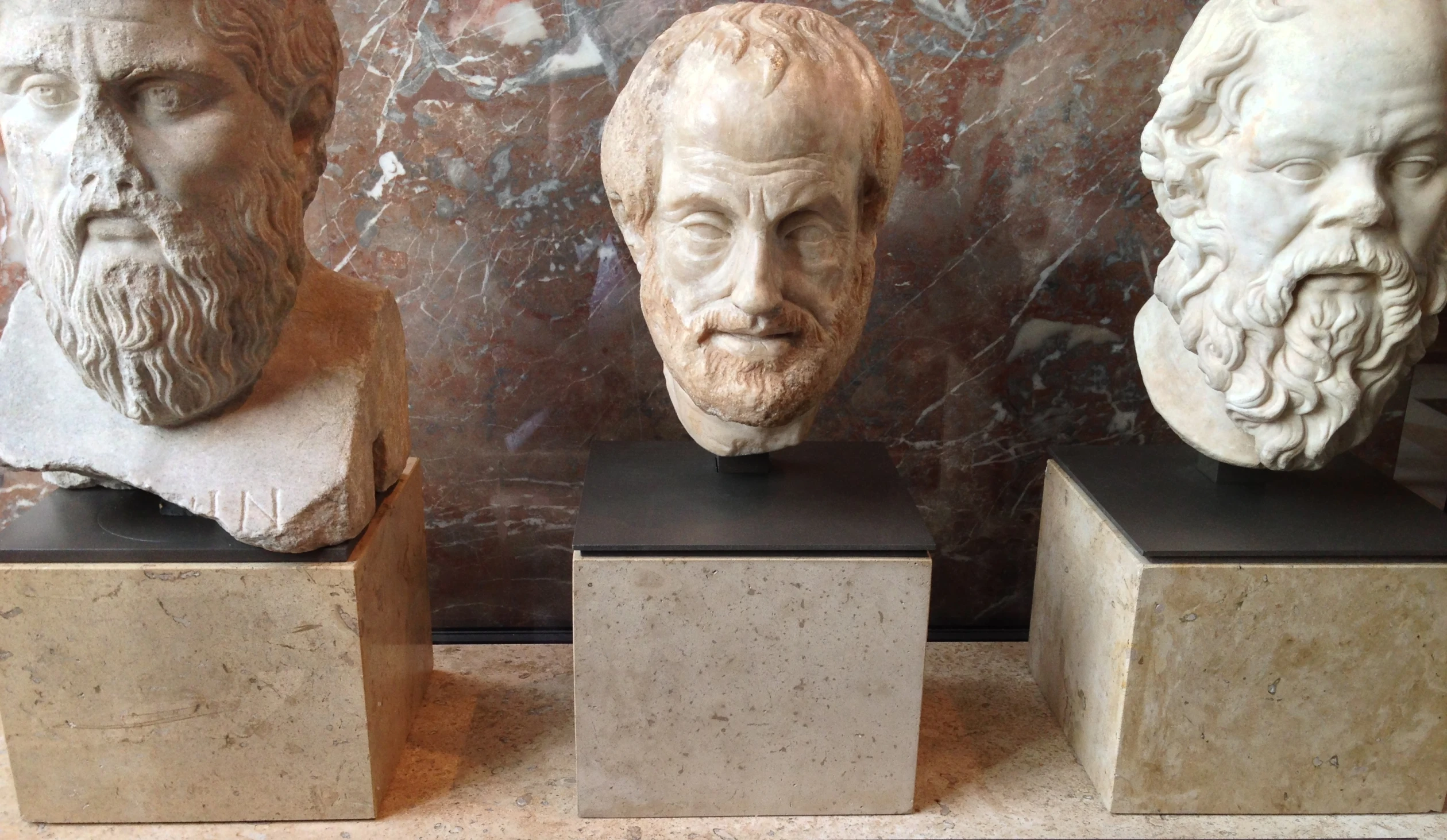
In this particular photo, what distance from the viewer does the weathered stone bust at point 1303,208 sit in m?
2.23

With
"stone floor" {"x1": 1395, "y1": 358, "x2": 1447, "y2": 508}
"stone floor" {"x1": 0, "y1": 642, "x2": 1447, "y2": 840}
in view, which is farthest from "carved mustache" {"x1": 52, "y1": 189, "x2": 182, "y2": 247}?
"stone floor" {"x1": 1395, "y1": 358, "x2": 1447, "y2": 508}

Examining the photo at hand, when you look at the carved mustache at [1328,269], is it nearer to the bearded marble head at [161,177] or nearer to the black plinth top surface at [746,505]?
the black plinth top surface at [746,505]

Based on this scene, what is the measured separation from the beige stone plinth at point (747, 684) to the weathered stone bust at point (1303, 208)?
86 centimetres

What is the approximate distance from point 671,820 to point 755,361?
3.59 feet

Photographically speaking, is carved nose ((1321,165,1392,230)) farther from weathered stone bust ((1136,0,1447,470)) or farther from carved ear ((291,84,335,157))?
carved ear ((291,84,335,157))

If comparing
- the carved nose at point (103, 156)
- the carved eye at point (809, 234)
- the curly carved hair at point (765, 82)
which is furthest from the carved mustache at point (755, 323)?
the carved nose at point (103, 156)

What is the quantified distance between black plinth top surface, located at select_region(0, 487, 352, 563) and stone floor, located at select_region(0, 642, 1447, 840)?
662 mm

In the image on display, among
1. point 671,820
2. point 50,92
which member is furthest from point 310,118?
point 671,820

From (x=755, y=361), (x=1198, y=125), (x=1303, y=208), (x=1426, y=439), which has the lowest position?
(x=1426, y=439)

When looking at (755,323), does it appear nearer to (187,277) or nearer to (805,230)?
(805,230)

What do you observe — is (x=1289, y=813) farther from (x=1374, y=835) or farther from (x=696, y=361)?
(x=696, y=361)

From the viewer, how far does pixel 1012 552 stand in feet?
11.7

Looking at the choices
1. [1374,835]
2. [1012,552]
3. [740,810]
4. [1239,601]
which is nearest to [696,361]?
[740,810]

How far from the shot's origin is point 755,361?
7.89ft
